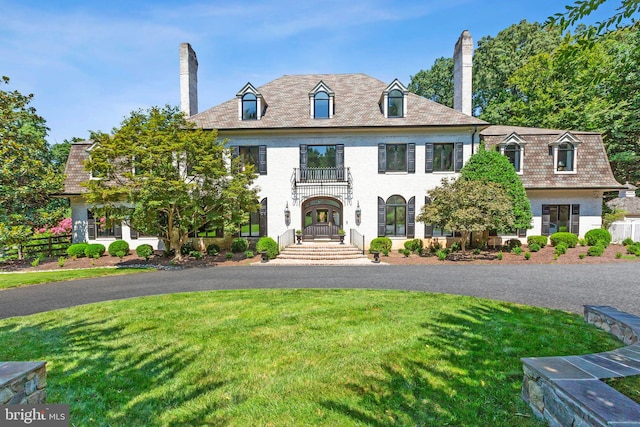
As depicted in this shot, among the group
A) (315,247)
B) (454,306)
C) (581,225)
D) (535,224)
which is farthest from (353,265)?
(581,225)

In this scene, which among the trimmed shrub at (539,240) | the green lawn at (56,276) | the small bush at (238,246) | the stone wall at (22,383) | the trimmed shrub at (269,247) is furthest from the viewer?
the small bush at (238,246)

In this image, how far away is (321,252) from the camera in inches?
600

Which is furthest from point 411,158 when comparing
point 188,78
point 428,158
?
point 188,78

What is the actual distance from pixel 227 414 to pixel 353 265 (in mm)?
10458

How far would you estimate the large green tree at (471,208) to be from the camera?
1387 cm

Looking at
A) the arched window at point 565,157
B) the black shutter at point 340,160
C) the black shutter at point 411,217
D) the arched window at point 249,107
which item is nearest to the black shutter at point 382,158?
the black shutter at point 340,160

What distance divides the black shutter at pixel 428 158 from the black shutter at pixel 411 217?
196cm

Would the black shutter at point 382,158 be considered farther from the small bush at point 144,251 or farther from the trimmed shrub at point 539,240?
the small bush at point 144,251

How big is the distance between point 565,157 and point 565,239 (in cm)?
504

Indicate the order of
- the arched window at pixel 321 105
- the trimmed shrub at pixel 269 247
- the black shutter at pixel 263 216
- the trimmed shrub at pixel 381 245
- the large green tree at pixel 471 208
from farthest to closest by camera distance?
the arched window at pixel 321 105 < the black shutter at pixel 263 216 < the trimmed shrub at pixel 381 245 < the trimmed shrub at pixel 269 247 < the large green tree at pixel 471 208

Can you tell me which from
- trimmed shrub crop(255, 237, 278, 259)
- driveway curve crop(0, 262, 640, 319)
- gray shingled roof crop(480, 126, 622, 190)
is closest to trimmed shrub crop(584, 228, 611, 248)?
gray shingled roof crop(480, 126, 622, 190)

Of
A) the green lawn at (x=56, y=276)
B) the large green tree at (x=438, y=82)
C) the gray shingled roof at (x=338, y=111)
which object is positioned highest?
the large green tree at (x=438, y=82)

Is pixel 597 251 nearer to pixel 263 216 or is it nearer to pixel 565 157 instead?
pixel 565 157

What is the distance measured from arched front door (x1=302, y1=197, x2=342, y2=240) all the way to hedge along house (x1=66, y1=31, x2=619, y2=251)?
74 cm
